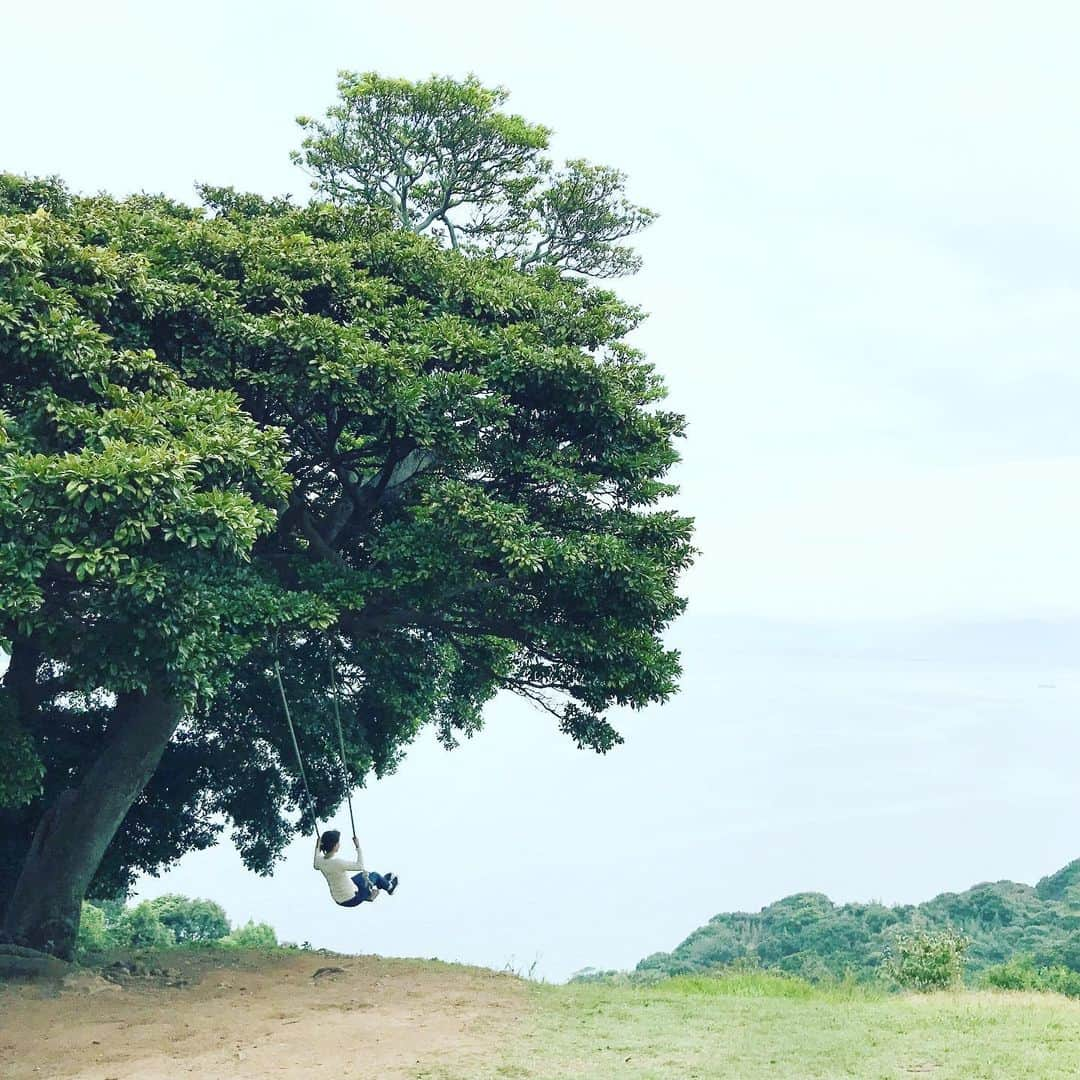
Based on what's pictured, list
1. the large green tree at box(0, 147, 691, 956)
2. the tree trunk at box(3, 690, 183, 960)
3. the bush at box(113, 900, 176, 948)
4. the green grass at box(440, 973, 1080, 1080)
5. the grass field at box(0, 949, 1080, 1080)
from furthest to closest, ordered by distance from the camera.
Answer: the bush at box(113, 900, 176, 948)
the tree trunk at box(3, 690, 183, 960)
the large green tree at box(0, 147, 691, 956)
the grass field at box(0, 949, 1080, 1080)
the green grass at box(440, 973, 1080, 1080)

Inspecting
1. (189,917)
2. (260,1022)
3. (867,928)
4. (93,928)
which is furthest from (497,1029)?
(867,928)

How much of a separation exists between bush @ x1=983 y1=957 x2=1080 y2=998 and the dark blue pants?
343 inches

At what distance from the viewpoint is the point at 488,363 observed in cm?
1523

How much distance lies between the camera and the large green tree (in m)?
12.2

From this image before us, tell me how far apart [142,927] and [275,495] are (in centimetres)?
1869

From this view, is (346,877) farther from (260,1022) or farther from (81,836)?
(81,836)

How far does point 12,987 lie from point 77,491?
7.15m

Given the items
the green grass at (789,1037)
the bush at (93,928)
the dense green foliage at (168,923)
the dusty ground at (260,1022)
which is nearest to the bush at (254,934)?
the dense green foliage at (168,923)

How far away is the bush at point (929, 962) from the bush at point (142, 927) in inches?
682

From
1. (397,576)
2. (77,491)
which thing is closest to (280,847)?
(397,576)

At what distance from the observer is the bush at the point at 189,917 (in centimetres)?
2945

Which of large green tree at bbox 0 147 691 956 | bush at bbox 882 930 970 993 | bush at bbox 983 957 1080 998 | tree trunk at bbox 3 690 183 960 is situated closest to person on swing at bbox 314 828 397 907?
large green tree at bbox 0 147 691 956

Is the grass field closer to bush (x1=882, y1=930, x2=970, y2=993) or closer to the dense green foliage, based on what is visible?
bush (x1=882, y1=930, x2=970, y2=993)

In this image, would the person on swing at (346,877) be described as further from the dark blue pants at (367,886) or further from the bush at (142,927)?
the bush at (142,927)
